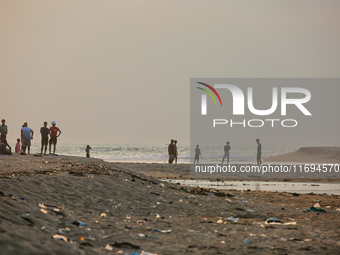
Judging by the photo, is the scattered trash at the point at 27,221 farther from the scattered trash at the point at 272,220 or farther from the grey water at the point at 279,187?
the grey water at the point at 279,187

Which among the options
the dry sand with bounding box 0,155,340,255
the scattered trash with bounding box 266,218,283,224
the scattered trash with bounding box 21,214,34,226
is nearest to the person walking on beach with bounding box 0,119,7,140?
the dry sand with bounding box 0,155,340,255

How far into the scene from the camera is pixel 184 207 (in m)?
10.1

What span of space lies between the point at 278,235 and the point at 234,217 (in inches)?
88.4

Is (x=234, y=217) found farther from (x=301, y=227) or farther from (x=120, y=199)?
(x=120, y=199)

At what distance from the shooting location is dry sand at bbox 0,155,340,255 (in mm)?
5793

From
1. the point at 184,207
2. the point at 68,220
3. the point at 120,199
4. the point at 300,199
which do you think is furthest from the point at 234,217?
the point at 300,199

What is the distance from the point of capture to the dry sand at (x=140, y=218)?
579cm

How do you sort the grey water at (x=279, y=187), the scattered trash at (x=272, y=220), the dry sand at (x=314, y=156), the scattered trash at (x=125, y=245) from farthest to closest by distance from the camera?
the dry sand at (x=314, y=156) < the grey water at (x=279, y=187) < the scattered trash at (x=272, y=220) < the scattered trash at (x=125, y=245)

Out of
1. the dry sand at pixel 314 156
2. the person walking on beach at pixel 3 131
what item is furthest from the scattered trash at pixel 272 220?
the dry sand at pixel 314 156

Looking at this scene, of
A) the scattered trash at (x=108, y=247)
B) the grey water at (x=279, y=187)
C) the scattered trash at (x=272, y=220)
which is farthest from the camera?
the grey water at (x=279, y=187)

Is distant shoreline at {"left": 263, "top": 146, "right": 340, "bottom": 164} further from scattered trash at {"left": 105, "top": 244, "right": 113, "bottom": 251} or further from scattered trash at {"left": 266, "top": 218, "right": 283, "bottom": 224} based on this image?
scattered trash at {"left": 105, "top": 244, "right": 113, "bottom": 251}

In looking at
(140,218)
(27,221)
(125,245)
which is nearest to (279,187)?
(140,218)

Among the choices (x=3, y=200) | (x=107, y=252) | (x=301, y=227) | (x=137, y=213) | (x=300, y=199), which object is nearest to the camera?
(x=107, y=252)

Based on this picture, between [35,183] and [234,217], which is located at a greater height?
[35,183]
